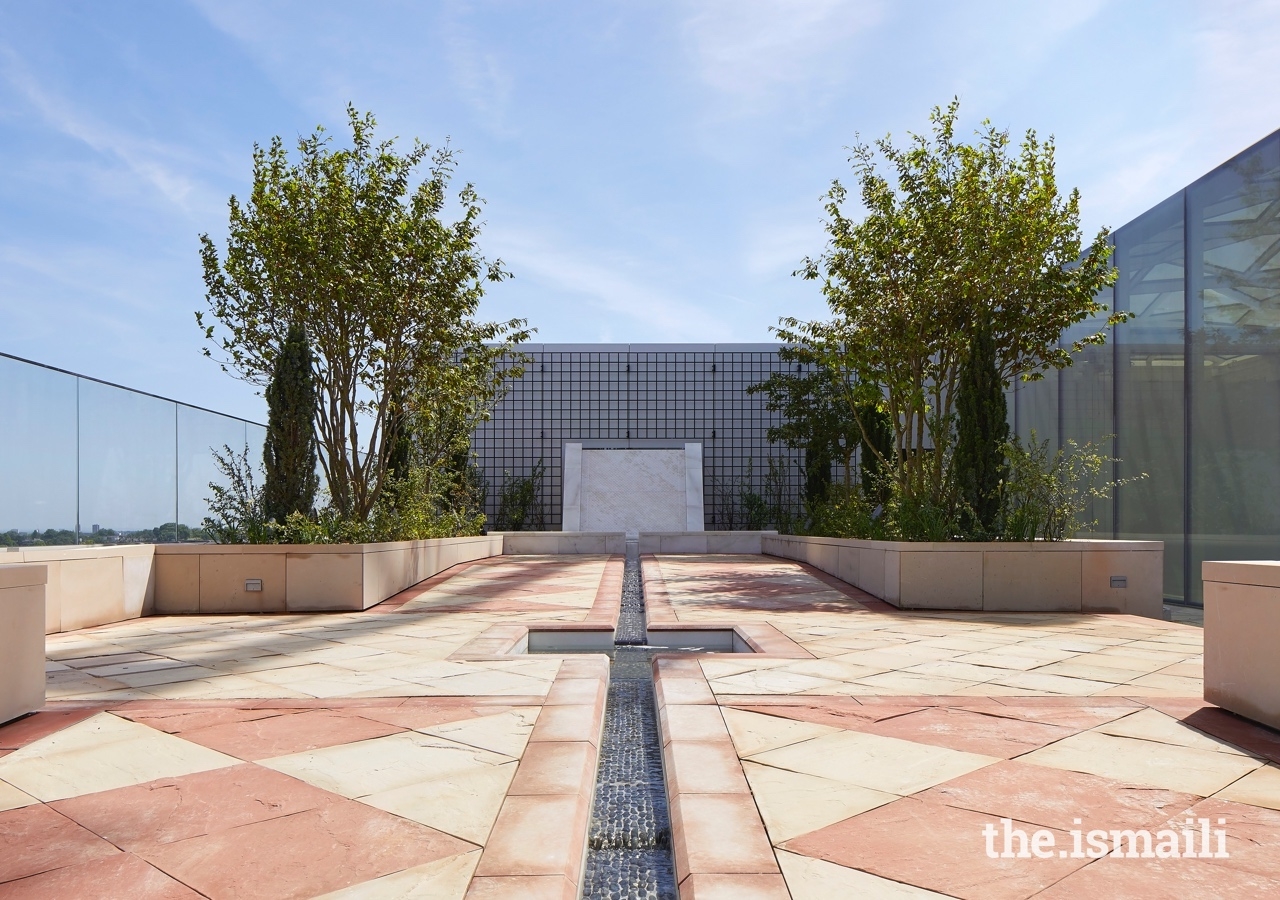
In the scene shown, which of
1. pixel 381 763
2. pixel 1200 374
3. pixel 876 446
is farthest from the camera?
pixel 876 446

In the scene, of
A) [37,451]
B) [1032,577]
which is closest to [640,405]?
[1032,577]

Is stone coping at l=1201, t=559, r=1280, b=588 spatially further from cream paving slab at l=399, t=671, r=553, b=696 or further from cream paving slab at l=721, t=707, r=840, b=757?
cream paving slab at l=399, t=671, r=553, b=696

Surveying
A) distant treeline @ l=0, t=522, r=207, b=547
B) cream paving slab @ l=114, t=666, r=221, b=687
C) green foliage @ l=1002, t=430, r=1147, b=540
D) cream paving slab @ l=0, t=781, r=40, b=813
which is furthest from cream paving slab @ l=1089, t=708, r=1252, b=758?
distant treeline @ l=0, t=522, r=207, b=547

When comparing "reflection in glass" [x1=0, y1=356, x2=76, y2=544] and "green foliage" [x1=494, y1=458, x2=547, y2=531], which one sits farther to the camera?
"green foliage" [x1=494, y1=458, x2=547, y2=531]

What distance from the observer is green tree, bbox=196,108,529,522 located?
8984mm

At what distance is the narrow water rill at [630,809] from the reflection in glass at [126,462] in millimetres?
5892

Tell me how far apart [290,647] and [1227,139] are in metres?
11.3

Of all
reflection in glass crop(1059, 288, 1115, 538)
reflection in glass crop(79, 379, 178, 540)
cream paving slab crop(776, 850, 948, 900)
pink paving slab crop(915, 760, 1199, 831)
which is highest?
reflection in glass crop(1059, 288, 1115, 538)

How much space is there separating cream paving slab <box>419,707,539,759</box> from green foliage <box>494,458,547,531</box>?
17.4 m

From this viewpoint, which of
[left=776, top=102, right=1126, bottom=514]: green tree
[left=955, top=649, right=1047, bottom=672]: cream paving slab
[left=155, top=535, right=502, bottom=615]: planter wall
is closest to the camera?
[left=955, top=649, right=1047, bottom=672]: cream paving slab

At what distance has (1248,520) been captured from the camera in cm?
908

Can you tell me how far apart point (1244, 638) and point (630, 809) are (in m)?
3.19

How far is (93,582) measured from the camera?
758cm

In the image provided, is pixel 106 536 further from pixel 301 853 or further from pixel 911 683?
pixel 911 683
